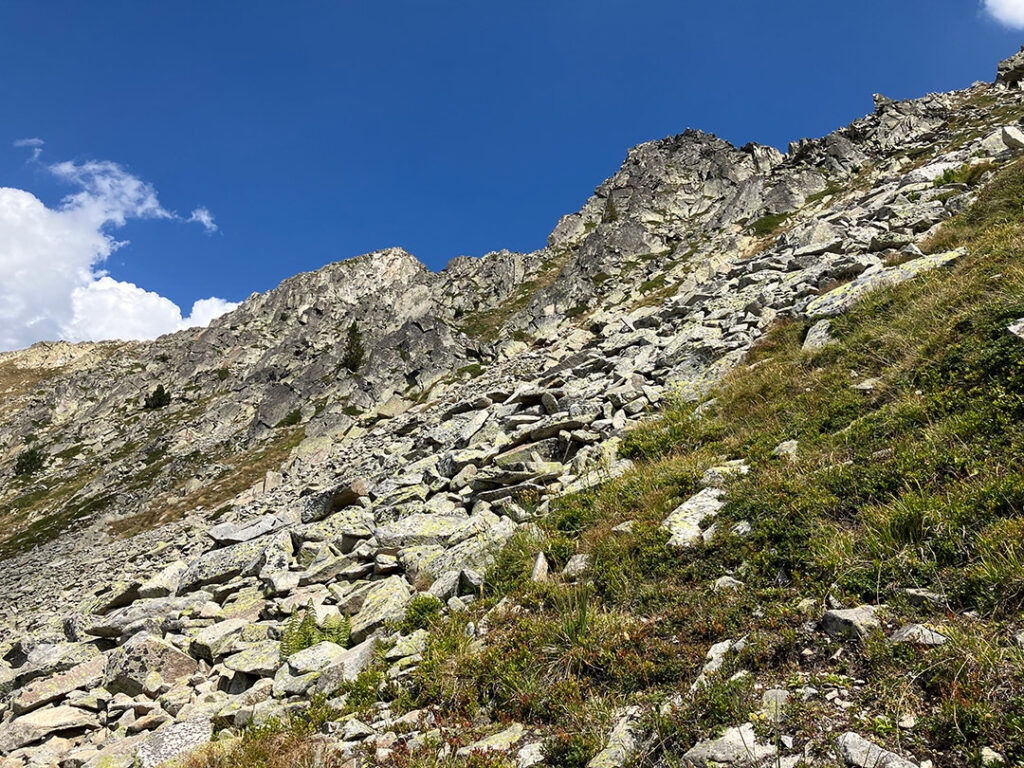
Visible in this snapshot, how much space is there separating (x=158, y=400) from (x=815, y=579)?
386ft

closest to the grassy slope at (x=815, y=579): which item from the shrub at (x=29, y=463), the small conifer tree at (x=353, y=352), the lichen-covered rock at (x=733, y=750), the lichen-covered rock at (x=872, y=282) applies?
the lichen-covered rock at (x=733, y=750)

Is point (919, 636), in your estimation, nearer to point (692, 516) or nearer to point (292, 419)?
point (692, 516)

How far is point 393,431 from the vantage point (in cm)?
3588

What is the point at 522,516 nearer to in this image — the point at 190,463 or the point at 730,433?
the point at 730,433

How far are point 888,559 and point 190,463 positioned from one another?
2842 inches

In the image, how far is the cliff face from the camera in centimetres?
894

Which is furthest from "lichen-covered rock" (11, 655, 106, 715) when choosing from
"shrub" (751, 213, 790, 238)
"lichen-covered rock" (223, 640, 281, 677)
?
"shrub" (751, 213, 790, 238)

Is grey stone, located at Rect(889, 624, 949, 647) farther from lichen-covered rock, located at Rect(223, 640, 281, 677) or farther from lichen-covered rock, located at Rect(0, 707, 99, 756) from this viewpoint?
lichen-covered rock, located at Rect(0, 707, 99, 756)

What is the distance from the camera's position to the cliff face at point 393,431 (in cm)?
894

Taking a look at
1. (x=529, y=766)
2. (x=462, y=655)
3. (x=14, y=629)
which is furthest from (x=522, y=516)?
(x=14, y=629)

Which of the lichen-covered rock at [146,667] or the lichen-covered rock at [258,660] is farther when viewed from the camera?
the lichen-covered rock at [146,667]

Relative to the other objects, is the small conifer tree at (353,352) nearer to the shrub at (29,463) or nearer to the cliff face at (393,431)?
the cliff face at (393,431)

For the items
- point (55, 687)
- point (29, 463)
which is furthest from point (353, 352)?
point (55, 687)

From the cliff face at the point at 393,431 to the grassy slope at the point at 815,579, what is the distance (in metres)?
1.17
